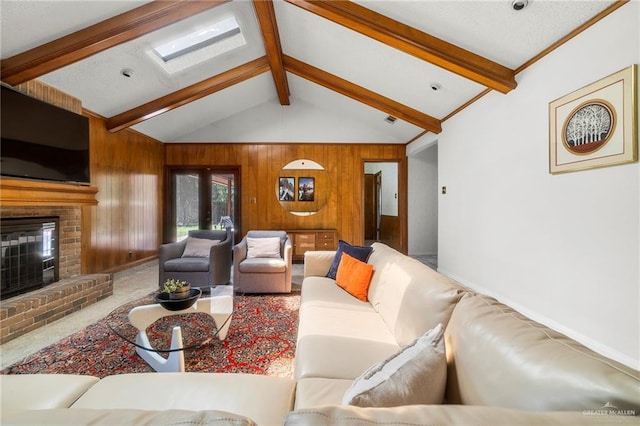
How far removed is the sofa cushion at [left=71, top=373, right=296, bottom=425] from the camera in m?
1.03

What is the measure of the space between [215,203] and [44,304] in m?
3.69

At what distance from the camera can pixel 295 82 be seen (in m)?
5.45

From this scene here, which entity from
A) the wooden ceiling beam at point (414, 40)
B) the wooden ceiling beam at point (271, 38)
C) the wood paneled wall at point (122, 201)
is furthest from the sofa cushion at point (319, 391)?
the wood paneled wall at point (122, 201)

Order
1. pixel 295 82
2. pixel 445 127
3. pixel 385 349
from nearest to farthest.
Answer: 1. pixel 385 349
2. pixel 445 127
3. pixel 295 82

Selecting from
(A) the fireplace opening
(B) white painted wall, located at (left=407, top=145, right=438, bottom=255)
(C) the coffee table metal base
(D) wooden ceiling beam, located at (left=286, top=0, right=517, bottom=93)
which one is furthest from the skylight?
(B) white painted wall, located at (left=407, top=145, right=438, bottom=255)

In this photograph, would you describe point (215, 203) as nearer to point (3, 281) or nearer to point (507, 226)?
point (3, 281)

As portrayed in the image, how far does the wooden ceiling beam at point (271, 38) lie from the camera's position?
3176mm

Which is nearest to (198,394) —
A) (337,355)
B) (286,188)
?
(337,355)

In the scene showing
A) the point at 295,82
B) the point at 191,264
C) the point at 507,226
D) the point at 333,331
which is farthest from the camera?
the point at 295,82

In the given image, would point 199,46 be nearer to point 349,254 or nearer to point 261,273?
point 261,273

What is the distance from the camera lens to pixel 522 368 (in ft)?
2.53

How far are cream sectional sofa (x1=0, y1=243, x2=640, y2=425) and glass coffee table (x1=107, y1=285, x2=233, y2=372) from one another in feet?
2.00

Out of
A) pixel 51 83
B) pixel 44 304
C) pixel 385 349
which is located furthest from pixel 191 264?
pixel 385 349

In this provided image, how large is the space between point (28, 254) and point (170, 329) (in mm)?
2289
